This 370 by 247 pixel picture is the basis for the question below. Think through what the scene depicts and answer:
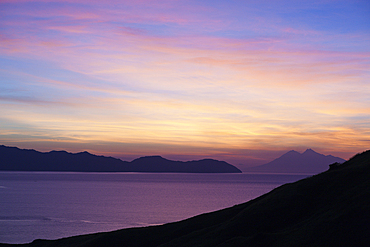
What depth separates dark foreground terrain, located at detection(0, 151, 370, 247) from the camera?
34188 millimetres

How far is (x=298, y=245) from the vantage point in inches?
1329

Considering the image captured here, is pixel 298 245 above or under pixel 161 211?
above

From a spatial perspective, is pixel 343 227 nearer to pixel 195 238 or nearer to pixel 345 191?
→ pixel 345 191

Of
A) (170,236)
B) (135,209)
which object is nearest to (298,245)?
(170,236)

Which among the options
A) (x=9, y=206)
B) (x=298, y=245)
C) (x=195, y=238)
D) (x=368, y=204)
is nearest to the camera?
(x=298, y=245)

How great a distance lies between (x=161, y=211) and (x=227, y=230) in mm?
124613

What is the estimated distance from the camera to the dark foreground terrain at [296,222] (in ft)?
112

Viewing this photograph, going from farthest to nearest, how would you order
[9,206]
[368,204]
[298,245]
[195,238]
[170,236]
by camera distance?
[9,206]
[170,236]
[195,238]
[368,204]
[298,245]

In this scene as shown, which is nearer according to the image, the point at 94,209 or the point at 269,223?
the point at 269,223

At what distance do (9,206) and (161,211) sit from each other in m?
85.1

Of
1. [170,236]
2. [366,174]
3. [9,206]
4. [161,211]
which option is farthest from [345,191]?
[9,206]

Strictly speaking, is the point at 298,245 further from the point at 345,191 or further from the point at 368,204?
the point at 345,191

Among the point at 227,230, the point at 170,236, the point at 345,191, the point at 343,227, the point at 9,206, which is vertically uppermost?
the point at 345,191

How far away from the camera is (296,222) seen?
42.1m
